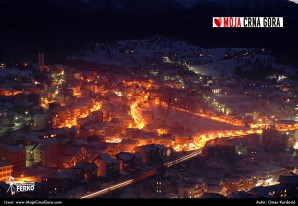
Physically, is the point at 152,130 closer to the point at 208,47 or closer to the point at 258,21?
the point at 258,21

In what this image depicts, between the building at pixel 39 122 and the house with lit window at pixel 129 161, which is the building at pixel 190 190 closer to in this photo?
the house with lit window at pixel 129 161

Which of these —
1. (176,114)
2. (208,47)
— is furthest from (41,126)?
(208,47)

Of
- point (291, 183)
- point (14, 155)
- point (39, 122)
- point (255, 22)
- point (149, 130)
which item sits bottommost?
point (291, 183)

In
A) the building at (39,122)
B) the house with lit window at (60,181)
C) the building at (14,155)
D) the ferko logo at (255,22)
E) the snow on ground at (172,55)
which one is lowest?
the house with lit window at (60,181)

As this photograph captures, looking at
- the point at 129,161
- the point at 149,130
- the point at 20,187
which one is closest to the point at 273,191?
the point at 129,161

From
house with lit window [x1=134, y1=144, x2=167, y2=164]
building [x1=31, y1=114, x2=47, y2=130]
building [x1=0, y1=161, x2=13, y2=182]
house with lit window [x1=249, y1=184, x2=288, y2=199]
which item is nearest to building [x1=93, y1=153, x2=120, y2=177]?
house with lit window [x1=134, y1=144, x2=167, y2=164]

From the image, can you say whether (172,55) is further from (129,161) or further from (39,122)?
(129,161)

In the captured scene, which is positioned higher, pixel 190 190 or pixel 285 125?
pixel 285 125

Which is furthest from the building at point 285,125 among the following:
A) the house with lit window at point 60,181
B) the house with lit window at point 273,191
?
the house with lit window at point 60,181
